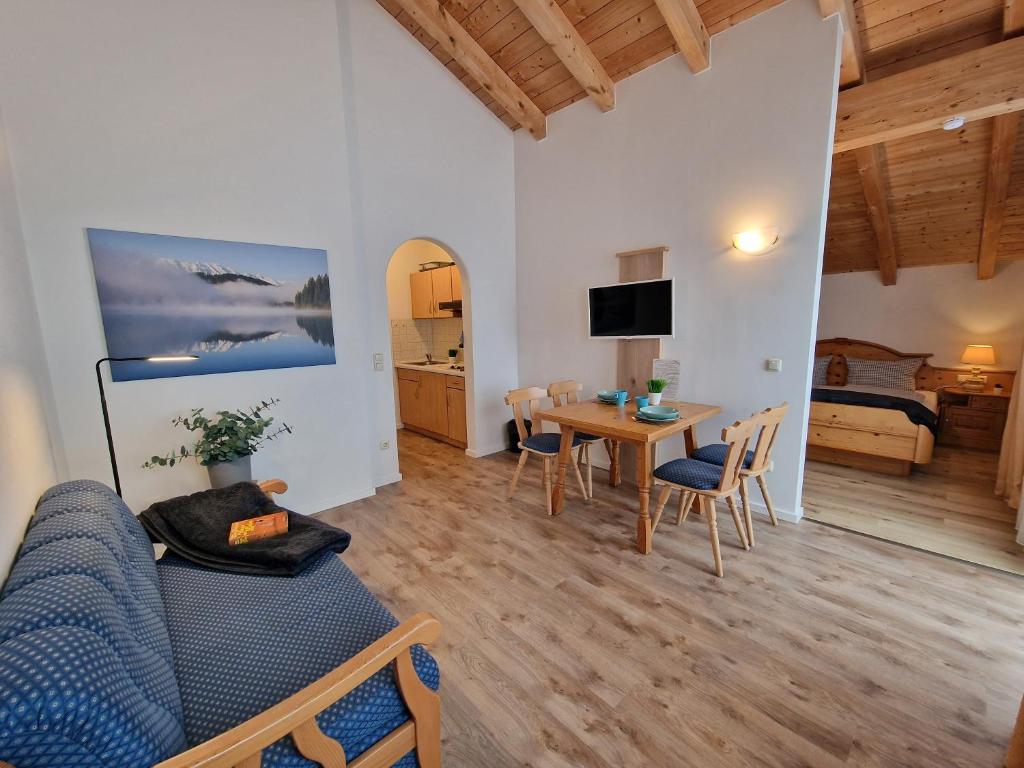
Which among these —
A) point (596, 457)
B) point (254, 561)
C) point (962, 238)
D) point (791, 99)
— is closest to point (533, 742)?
point (254, 561)

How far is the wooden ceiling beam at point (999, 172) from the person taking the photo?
94.0 inches

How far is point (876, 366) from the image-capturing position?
15.9 feet

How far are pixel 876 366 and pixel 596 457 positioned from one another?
3574mm

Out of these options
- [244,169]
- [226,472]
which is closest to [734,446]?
[226,472]

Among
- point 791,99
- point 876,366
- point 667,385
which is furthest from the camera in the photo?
point 876,366

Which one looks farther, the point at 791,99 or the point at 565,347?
the point at 565,347

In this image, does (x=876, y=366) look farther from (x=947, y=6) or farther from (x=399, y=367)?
(x=399, y=367)

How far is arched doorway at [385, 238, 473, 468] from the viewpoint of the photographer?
4684mm

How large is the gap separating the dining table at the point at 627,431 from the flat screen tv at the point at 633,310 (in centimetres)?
61

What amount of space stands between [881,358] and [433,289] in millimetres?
5531

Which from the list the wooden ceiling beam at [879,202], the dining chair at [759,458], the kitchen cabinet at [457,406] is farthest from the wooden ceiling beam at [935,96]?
the kitchen cabinet at [457,406]

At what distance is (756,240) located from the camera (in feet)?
9.32

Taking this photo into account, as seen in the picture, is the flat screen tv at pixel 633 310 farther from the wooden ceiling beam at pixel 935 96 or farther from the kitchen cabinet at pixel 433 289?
the kitchen cabinet at pixel 433 289

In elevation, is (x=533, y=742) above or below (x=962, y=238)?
below
